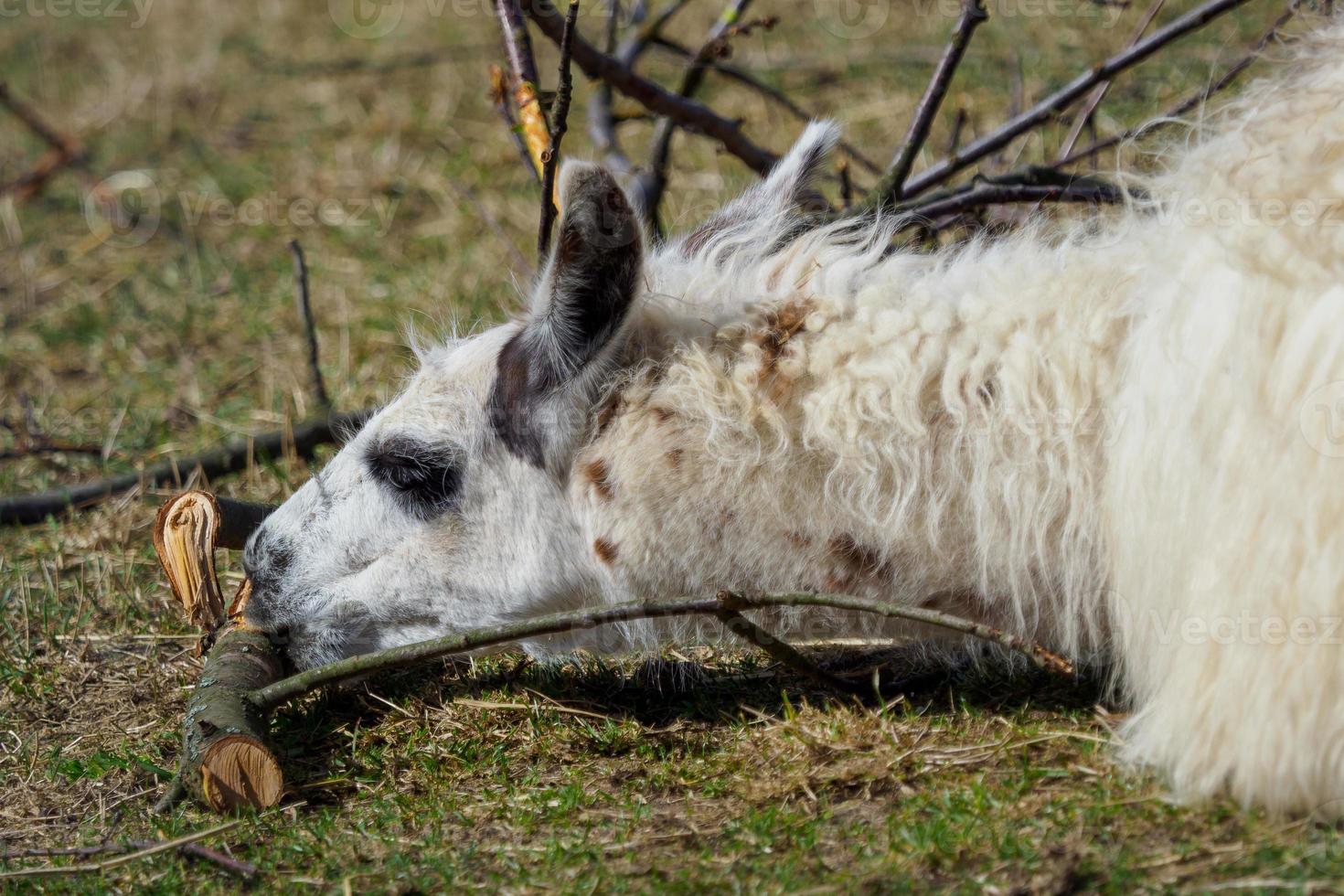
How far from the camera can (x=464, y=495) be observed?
10.1 ft

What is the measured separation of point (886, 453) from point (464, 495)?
37.3 inches

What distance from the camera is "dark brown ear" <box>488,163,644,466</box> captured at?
2.75 m

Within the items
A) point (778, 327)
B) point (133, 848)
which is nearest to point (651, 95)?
point (778, 327)

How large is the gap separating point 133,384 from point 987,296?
3.89 meters

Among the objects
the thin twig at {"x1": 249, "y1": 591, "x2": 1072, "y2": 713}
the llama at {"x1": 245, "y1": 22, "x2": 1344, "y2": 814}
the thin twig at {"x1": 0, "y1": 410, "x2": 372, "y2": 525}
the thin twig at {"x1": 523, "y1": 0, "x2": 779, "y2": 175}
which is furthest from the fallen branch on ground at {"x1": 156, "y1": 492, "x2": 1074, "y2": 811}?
the thin twig at {"x1": 523, "y1": 0, "x2": 779, "y2": 175}

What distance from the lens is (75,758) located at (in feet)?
10.6

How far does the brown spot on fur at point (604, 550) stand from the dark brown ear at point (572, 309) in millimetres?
214

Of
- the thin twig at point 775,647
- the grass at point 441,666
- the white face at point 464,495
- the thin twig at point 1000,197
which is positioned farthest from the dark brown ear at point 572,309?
the thin twig at point 1000,197

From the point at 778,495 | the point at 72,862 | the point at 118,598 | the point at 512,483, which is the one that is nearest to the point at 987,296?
the point at 778,495

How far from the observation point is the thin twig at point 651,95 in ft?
13.6

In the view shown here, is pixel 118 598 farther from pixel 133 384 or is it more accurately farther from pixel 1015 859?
pixel 1015 859

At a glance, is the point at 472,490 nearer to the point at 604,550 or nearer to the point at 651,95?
the point at 604,550

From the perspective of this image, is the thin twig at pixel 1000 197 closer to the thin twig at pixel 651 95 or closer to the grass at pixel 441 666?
the thin twig at pixel 651 95

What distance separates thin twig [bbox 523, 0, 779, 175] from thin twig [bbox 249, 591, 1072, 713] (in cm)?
193
